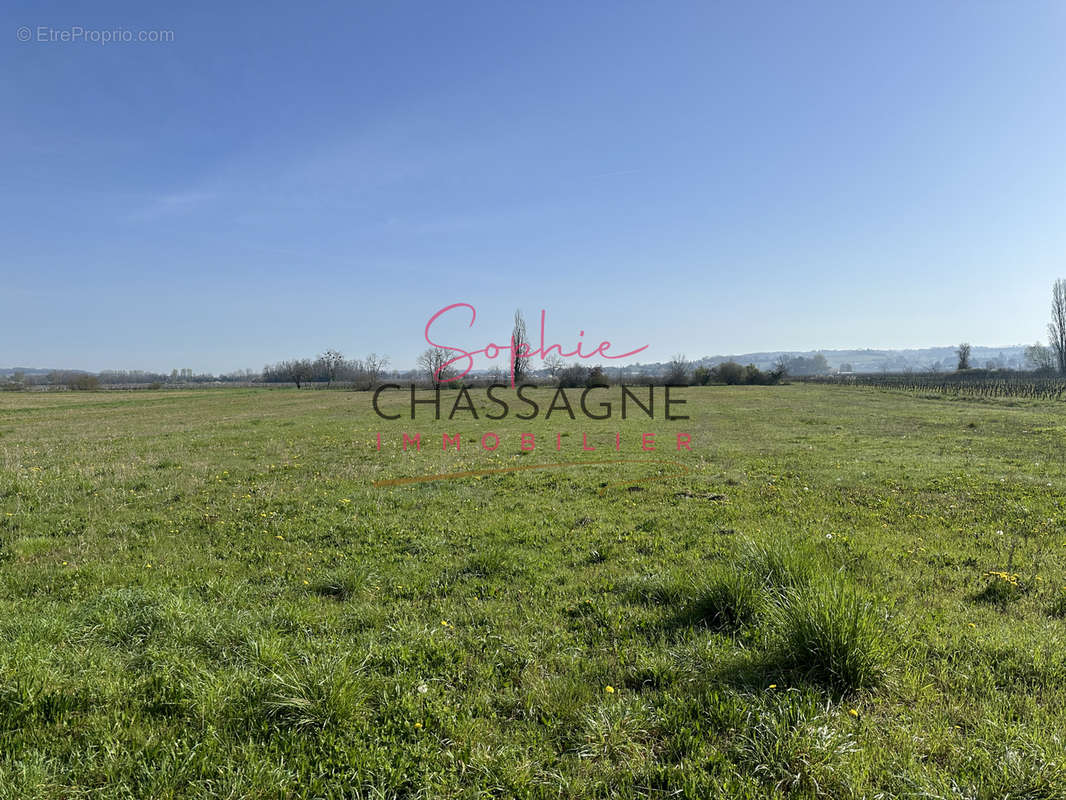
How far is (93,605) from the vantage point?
5414 mm

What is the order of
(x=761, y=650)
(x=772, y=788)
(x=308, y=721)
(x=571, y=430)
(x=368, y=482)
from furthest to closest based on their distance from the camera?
1. (x=571, y=430)
2. (x=368, y=482)
3. (x=761, y=650)
4. (x=308, y=721)
5. (x=772, y=788)

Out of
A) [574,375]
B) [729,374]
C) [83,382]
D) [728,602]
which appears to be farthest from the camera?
[83,382]

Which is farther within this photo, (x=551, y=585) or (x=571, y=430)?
(x=571, y=430)

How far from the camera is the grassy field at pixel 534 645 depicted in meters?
3.14

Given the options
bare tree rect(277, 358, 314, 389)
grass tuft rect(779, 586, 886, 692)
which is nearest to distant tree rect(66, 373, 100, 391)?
bare tree rect(277, 358, 314, 389)

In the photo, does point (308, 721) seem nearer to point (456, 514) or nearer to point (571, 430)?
point (456, 514)

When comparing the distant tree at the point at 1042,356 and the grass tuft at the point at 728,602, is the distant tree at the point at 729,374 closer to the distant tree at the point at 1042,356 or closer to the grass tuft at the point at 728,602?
the distant tree at the point at 1042,356

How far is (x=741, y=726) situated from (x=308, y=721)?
3231 millimetres

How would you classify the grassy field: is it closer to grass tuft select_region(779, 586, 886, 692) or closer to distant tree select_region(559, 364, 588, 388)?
grass tuft select_region(779, 586, 886, 692)

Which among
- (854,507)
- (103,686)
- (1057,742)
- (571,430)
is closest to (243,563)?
Answer: (103,686)

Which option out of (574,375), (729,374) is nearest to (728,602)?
(574,375)

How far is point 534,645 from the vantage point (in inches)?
185

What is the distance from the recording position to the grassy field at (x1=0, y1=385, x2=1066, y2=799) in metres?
3.14

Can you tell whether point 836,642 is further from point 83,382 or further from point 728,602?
point 83,382
